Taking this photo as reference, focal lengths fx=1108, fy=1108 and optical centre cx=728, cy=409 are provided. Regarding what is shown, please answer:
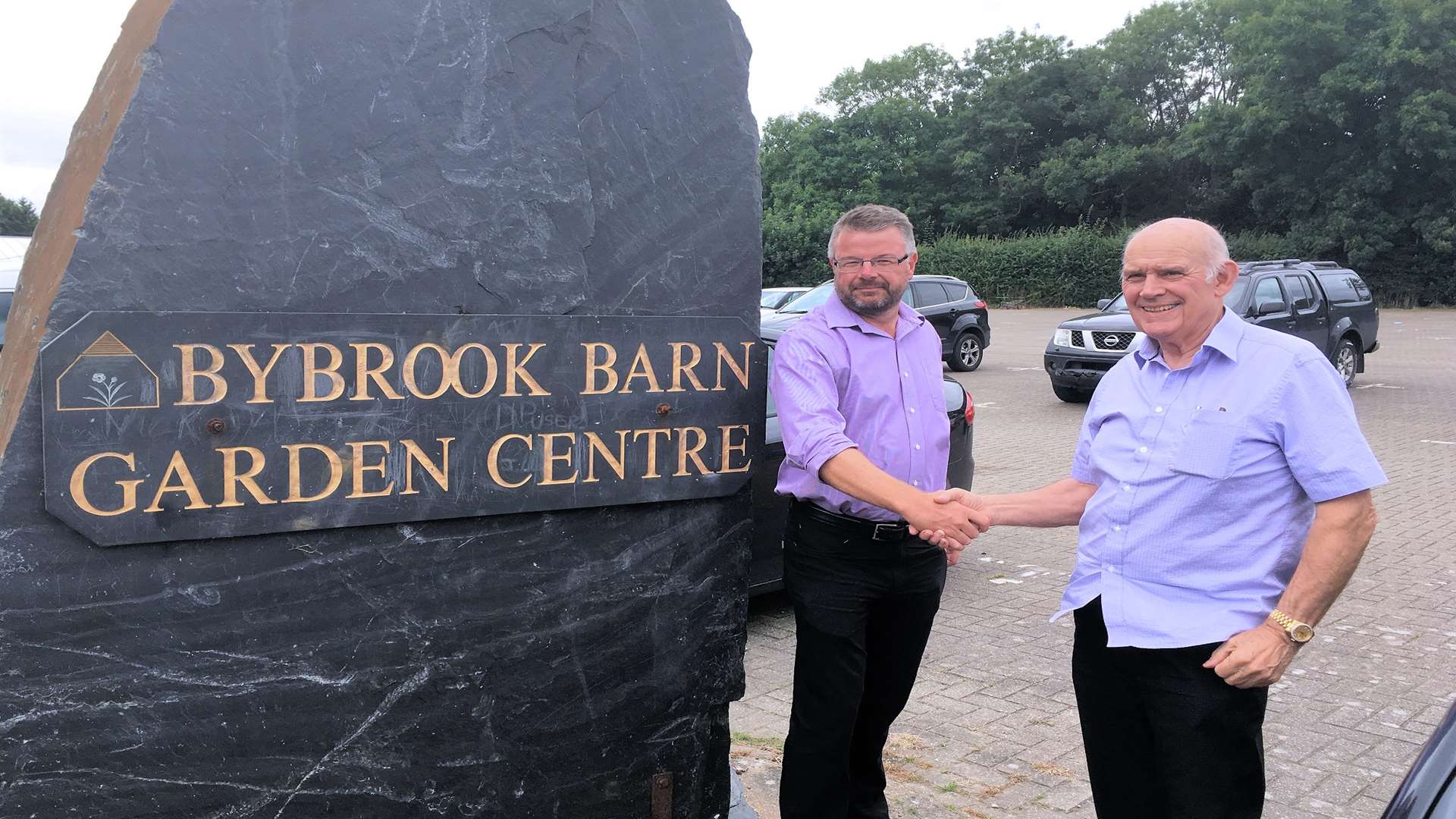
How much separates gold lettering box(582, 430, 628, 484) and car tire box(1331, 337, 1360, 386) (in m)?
13.9

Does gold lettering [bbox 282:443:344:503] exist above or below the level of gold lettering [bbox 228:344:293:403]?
below

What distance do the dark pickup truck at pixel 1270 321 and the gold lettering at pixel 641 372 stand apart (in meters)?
10.4

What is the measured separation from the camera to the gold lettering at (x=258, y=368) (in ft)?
7.57

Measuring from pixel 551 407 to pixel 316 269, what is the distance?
61cm

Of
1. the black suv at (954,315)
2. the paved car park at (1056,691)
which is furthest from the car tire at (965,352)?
the paved car park at (1056,691)

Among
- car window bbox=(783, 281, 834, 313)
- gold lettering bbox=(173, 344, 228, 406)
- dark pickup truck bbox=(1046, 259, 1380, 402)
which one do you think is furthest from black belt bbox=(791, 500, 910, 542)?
car window bbox=(783, 281, 834, 313)

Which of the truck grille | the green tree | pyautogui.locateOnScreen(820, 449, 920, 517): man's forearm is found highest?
the green tree

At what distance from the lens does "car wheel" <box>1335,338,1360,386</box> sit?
14.3 m

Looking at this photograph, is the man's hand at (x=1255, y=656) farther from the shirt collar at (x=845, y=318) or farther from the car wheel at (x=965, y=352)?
the car wheel at (x=965, y=352)

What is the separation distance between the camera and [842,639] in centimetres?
284

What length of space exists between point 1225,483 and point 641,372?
4.41ft

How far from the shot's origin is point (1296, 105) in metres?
34.7

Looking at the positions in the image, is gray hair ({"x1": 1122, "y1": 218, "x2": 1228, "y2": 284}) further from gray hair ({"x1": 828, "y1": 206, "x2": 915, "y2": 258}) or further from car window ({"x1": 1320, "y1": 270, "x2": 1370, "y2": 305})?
car window ({"x1": 1320, "y1": 270, "x2": 1370, "y2": 305})

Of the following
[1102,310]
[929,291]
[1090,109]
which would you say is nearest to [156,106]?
[1102,310]
